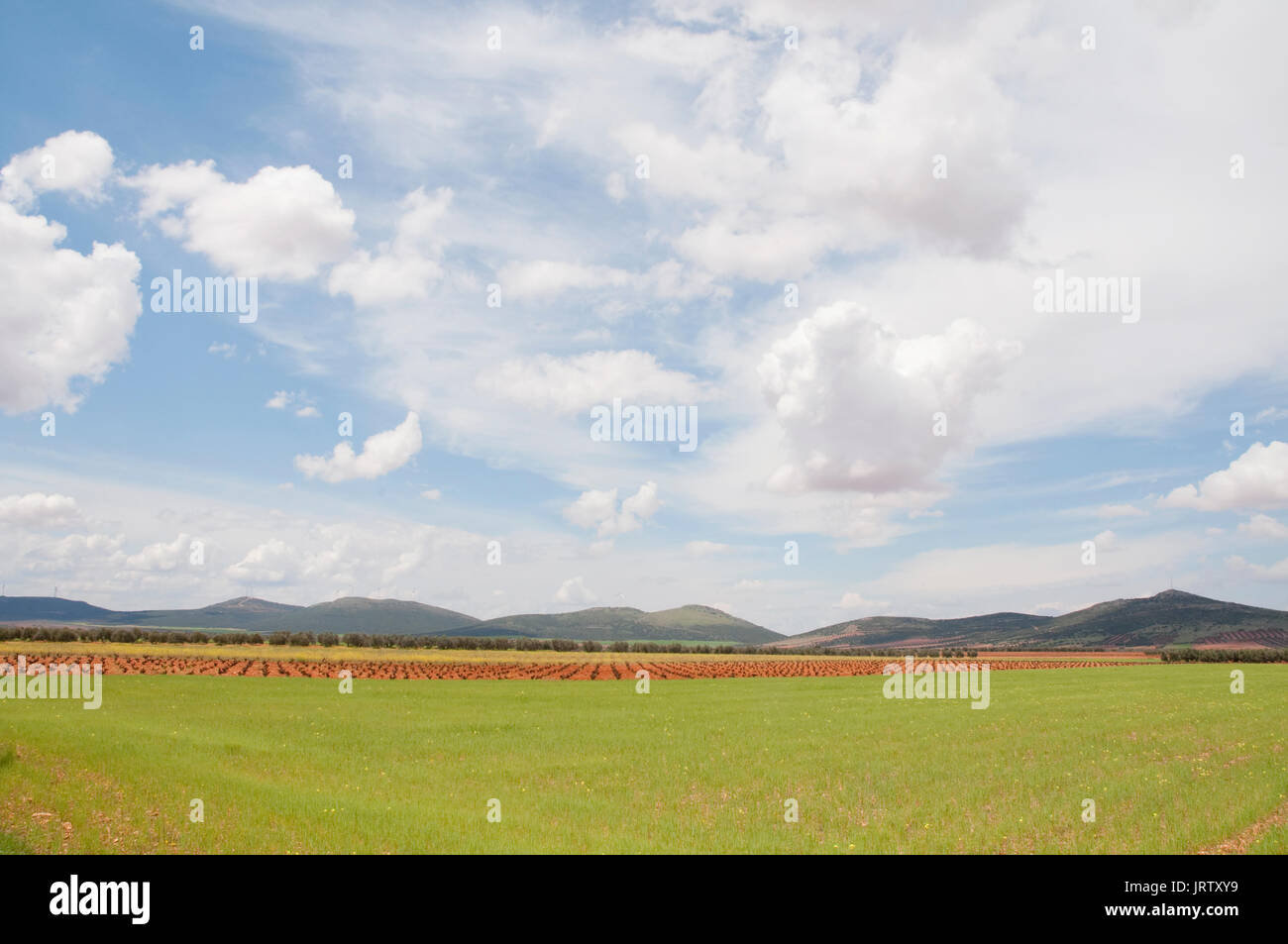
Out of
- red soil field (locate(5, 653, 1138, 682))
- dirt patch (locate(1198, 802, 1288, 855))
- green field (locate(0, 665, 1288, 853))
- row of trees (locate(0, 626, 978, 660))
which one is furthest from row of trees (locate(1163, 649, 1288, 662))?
dirt patch (locate(1198, 802, 1288, 855))

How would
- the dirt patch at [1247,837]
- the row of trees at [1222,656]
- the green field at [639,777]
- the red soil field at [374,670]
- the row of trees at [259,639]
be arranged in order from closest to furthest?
the dirt patch at [1247,837] < the green field at [639,777] < the red soil field at [374,670] < the row of trees at [1222,656] < the row of trees at [259,639]

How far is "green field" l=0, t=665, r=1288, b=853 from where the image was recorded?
1594 centimetres

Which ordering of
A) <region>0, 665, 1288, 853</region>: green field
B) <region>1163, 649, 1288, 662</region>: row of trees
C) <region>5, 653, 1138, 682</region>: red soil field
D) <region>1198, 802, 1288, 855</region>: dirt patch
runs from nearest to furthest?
<region>1198, 802, 1288, 855</region>: dirt patch < <region>0, 665, 1288, 853</region>: green field < <region>5, 653, 1138, 682</region>: red soil field < <region>1163, 649, 1288, 662</region>: row of trees

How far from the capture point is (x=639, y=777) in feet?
77.4

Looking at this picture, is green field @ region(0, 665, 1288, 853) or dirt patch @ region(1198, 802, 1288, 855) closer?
dirt patch @ region(1198, 802, 1288, 855)

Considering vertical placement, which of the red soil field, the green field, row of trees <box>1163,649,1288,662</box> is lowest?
row of trees <box>1163,649,1288,662</box>

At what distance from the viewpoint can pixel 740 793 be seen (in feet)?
69.4

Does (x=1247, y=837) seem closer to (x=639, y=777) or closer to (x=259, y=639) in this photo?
(x=639, y=777)

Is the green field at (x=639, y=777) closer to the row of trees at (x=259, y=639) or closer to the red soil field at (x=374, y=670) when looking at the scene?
the red soil field at (x=374, y=670)

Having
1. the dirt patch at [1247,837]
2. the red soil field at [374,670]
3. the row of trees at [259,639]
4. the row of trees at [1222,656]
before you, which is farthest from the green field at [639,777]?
the row of trees at [259,639]

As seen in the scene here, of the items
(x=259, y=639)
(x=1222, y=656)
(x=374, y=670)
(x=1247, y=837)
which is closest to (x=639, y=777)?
(x=1247, y=837)

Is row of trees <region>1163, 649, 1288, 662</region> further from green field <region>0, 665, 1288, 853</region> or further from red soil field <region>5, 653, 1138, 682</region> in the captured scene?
green field <region>0, 665, 1288, 853</region>

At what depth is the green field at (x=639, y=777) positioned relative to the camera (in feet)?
52.3
